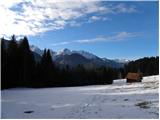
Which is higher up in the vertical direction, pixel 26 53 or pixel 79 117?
pixel 26 53

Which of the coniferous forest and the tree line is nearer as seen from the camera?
the coniferous forest

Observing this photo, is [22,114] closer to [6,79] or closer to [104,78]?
[6,79]

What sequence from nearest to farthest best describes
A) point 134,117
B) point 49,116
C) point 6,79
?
point 134,117 < point 49,116 < point 6,79

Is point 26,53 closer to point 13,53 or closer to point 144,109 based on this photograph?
point 13,53

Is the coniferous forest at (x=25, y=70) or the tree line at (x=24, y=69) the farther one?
the tree line at (x=24, y=69)

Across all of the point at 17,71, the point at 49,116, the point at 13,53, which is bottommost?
the point at 49,116

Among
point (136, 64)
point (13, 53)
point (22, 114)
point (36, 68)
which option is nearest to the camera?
point (22, 114)

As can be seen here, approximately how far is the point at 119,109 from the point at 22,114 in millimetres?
5838

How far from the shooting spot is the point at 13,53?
6175cm

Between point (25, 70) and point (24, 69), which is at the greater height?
point (24, 69)

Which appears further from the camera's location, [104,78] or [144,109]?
[104,78]

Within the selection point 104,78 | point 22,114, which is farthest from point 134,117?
point 104,78

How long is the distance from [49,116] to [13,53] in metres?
47.4

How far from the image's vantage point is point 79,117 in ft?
50.1
